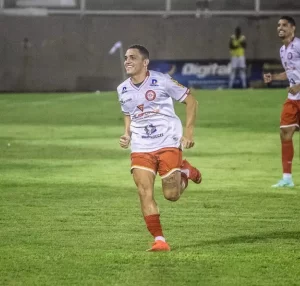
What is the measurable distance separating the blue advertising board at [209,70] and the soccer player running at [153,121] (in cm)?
3223

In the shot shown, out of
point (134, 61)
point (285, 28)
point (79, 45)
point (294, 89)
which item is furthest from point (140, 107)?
point (79, 45)

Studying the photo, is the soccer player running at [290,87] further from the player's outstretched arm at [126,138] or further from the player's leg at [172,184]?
the player's leg at [172,184]

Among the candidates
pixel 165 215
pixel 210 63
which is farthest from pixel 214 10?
pixel 165 215

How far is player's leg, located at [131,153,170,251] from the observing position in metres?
11.1

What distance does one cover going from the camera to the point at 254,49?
4516cm

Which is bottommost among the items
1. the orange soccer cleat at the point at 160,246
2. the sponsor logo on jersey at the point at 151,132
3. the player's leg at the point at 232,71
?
the player's leg at the point at 232,71

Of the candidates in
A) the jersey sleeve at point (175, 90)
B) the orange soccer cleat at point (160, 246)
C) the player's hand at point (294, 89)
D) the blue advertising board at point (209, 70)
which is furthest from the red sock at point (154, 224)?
the blue advertising board at point (209, 70)

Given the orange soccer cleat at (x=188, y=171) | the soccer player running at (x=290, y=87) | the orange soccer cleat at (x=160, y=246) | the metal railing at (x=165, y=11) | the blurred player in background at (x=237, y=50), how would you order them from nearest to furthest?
1. the orange soccer cleat at (x=160, y=246)
2. the orange soccer cleat at (x=188, y=171)
3. the soccer player running at (x=290, y=87)
4. the blurred player in background at (x=237, y=50)
5. the metal railing at (x=165, y=11)

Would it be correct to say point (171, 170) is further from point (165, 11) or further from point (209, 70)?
point (209, 70)

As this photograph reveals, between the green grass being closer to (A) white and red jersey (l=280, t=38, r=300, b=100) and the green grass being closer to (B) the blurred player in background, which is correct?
(A) white and red jersey (l=280, t=38, r=300, b=100)

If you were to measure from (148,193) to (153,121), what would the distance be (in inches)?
30.2

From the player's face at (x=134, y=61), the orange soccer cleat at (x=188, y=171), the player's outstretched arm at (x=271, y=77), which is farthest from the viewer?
the player's outstretched arm at (x=271, y=77)

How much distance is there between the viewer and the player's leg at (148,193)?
11.1 m

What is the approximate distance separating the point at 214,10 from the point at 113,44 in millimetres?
3912
